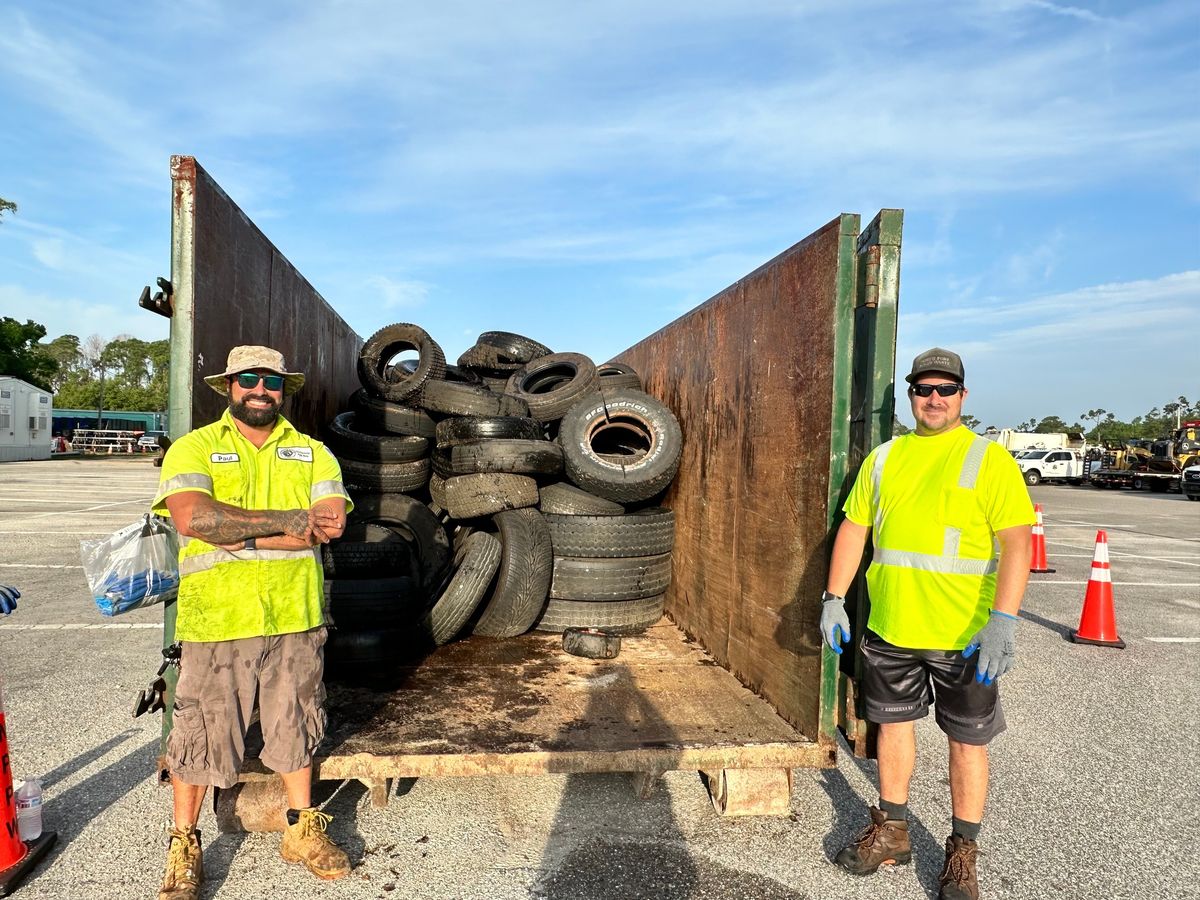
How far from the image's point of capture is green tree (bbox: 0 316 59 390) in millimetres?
36938

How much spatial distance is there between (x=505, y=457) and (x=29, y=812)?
291 cm

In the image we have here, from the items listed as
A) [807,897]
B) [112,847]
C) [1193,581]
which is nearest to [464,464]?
[112,847]

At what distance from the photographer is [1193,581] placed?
997cm

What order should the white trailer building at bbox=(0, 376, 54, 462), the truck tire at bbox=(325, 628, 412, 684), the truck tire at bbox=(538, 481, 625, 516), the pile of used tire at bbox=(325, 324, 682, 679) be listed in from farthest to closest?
the white trailer building at bbox=(0, 376, 54, 462) < the truck tire at bbox=(538, 481, 625, 516) < the pile of used tire at bbox=(325, 324, 682, 679) < the truck tire at bbox=(325, 628, 412, 684)

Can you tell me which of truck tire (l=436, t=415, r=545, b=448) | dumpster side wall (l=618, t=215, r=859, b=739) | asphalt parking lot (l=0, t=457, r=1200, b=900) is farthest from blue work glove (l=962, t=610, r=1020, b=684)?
truck tire (l=436, t=415, r=545, b=448)

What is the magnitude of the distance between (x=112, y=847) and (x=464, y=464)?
2.73 m

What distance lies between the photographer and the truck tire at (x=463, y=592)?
13.7 feet

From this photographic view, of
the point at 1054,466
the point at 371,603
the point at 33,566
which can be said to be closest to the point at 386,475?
the point at 371,603

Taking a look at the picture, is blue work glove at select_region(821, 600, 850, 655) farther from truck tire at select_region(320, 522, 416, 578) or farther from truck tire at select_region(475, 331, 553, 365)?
truck tire at select_region(475, 331, 553, 365)

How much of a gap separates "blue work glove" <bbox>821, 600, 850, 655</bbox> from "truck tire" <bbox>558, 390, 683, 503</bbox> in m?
2.37

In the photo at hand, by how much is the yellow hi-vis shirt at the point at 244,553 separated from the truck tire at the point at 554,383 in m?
3.29

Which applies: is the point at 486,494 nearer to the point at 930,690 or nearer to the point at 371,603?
the point at 371,603

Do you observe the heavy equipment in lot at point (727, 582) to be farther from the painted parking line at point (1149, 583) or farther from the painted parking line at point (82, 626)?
the painted parking line at point (1149, 583)

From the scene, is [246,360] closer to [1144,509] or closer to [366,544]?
[366,544]
